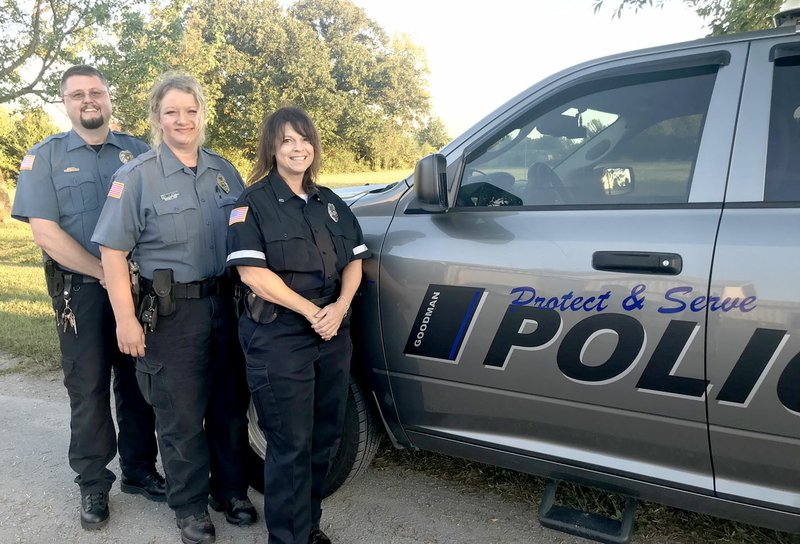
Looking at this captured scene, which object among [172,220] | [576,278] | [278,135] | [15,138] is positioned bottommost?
[15,138]

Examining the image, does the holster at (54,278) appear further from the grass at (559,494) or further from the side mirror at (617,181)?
the side mirror at (617,181)

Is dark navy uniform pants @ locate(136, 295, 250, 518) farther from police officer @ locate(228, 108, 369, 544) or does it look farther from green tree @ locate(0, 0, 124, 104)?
green tree @ locate(0, 0, 124, 104)

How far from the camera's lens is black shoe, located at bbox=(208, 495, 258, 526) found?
2.66 meters

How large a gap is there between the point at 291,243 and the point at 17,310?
5.50 metres

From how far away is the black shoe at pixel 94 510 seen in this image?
2637 mm

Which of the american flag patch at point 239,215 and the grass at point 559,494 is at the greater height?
the american flag patch at point 239,215

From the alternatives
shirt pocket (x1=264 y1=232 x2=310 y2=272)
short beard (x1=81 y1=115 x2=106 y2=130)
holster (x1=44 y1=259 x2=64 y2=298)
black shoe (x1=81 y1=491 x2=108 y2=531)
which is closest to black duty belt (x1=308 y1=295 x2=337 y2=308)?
shirt pocket (x1=264 y1=232 x2=310 y2=272)

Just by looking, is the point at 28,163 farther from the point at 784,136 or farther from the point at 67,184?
the point at 784,136

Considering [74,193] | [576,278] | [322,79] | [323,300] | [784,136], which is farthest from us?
[322,79]

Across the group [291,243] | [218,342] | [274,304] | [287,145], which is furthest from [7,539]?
[287,145]

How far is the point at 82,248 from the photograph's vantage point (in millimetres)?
2549

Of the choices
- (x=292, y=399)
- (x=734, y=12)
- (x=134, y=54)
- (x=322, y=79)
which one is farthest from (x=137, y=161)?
(x=322, y=79)

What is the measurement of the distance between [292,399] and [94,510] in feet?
3.92

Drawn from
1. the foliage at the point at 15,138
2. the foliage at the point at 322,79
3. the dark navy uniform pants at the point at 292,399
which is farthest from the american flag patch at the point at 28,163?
the foliage at the point at 15,138
